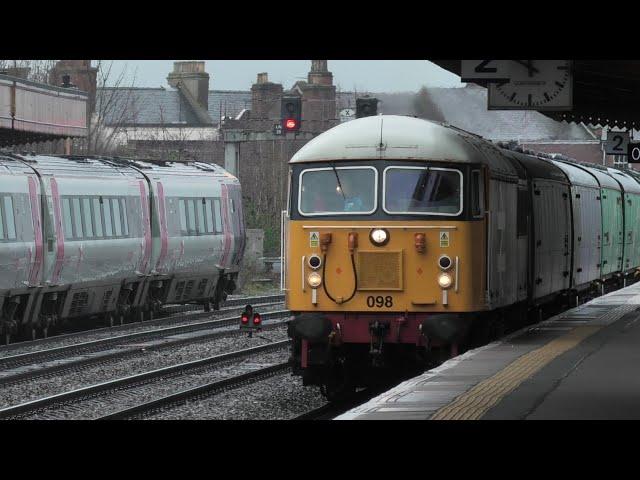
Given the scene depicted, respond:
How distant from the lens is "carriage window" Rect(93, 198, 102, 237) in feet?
85.8

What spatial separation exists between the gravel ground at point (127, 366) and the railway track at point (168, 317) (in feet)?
6.67

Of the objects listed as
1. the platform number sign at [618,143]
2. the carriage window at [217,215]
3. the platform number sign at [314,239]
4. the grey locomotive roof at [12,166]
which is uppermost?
the platform number sign at [618,143]

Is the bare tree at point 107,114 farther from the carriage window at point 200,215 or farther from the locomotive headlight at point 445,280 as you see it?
the locomotive headlight at point 445,280

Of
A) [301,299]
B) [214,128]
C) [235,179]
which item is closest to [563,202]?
[301,299]

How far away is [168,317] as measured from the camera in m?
30.1

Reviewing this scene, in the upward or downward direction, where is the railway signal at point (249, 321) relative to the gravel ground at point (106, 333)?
upward

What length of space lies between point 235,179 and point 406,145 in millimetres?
17091

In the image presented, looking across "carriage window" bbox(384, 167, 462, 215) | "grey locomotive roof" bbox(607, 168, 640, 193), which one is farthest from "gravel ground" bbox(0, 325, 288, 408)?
"grey locomotive roof" bbox(607, 168, 640, 193)

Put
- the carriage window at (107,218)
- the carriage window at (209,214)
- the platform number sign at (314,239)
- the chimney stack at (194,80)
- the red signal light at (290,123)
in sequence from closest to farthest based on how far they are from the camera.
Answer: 1. the platform number sign at (314,239)
2. the carriage window at (107,218)
3. the red signal light at (290,123)
4. the carriage window at (209,214)
5. the chimney stack at (194,80)

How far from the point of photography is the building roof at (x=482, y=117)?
75.0 ft

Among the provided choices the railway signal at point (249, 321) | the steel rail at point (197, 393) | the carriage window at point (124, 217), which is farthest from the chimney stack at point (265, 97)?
the steel rail at point (197, 393)

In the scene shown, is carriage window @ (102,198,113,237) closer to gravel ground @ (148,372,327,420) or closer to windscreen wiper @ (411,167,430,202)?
gravel ground @ (148,372,327,420)
